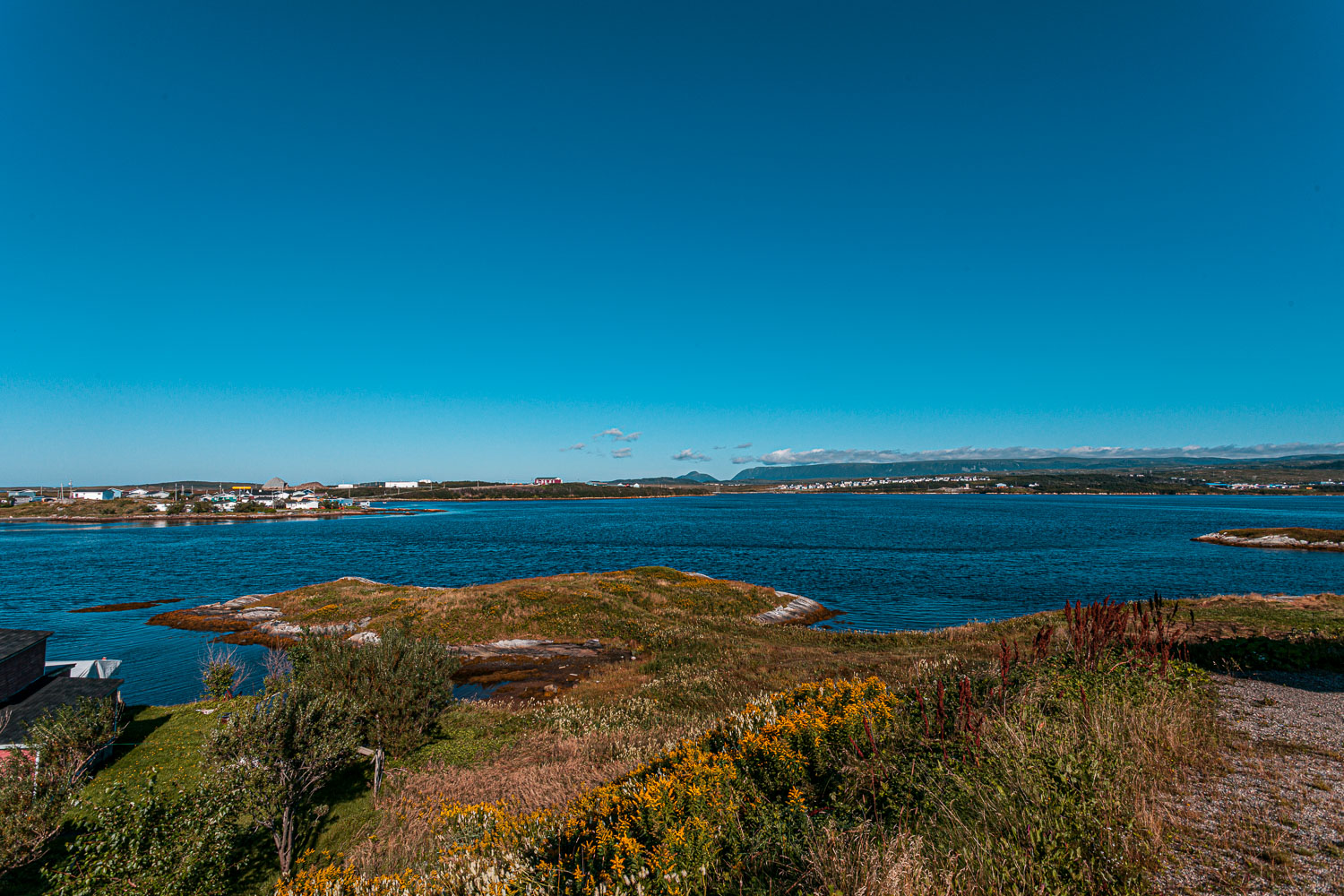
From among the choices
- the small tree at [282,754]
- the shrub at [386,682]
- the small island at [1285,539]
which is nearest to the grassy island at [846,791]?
the small tree at [282,754]

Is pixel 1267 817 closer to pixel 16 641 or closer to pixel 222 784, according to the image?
pixel 222 784

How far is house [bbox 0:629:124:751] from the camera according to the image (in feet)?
51.0

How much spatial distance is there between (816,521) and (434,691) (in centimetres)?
12954

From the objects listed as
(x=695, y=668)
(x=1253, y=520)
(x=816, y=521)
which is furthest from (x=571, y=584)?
(x=1253, y=520)

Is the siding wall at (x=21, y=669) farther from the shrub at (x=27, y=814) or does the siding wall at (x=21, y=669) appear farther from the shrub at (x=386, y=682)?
the shrub at (x=27, y=814)

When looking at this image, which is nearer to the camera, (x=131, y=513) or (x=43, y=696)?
(x=43, y=696)

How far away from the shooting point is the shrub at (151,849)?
751cm

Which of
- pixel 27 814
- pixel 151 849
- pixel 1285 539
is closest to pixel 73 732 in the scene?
pixel 27 814

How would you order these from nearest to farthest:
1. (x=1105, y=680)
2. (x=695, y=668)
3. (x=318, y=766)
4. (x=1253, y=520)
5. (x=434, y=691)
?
(x=1105, y=680), (x=318, y=766), (x=434, y=691), (x=695, y=668), (x=1253, y=520)

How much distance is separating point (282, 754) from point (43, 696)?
1255 centimetres

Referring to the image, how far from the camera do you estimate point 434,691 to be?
17.5m

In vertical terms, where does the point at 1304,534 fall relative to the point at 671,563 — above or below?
above

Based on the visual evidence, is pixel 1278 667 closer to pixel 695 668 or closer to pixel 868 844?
pixel 868 844

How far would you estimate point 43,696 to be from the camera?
Result: 1681cm
